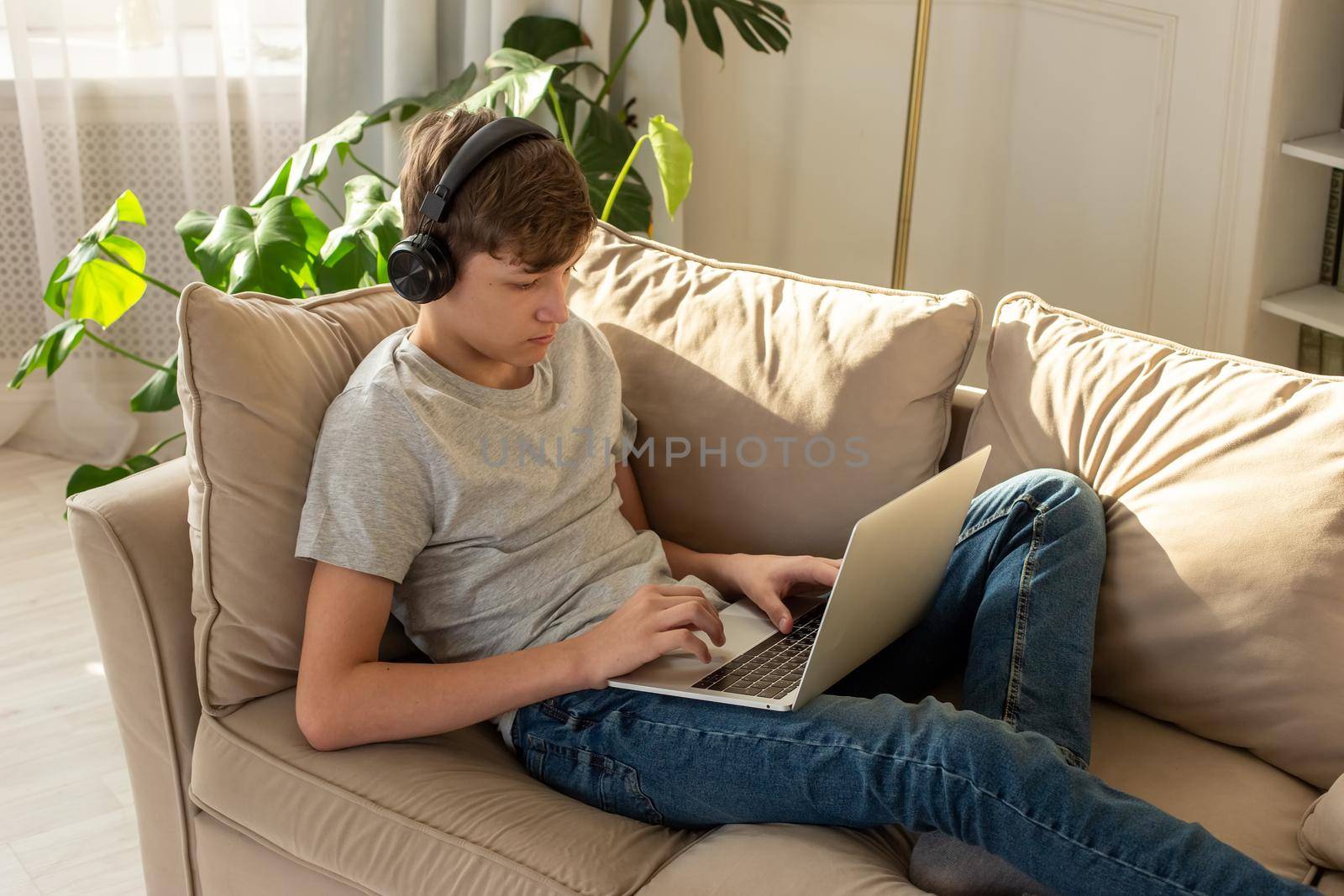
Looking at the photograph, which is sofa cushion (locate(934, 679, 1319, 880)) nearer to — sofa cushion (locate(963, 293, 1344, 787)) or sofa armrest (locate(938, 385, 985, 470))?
sofa cushion (locate(963, 293, 1344, 787))

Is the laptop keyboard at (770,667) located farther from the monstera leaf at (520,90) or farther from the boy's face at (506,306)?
the monstera leaf at (520,90)

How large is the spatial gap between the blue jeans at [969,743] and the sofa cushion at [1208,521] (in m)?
0.07

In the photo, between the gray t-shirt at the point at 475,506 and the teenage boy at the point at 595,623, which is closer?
the teenage boy at the point at 595,623

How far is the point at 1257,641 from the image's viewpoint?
53.1 inches

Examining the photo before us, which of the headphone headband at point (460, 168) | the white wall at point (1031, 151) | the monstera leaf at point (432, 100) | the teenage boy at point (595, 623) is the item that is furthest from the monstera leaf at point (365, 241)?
the white wall at point (1031, 151)

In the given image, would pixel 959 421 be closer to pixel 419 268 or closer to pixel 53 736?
pixel 419 268

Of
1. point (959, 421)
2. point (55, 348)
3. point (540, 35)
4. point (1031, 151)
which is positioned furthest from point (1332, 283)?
point (55, 348)

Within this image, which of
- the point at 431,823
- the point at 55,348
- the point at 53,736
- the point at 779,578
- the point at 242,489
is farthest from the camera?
the point at 55,348

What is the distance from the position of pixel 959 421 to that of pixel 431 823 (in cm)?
88

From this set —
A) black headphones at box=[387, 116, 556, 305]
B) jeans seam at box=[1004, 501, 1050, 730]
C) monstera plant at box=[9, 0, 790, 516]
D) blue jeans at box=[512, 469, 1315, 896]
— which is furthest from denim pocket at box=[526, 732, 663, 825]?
monstera plant at box=[9, 0, 790, 516]

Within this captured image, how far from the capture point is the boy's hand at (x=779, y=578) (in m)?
1.42

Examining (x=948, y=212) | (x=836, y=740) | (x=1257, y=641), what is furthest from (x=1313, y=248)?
(x=836, y=740)

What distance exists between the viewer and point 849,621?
3.82 ft

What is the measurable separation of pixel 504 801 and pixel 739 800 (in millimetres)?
228
